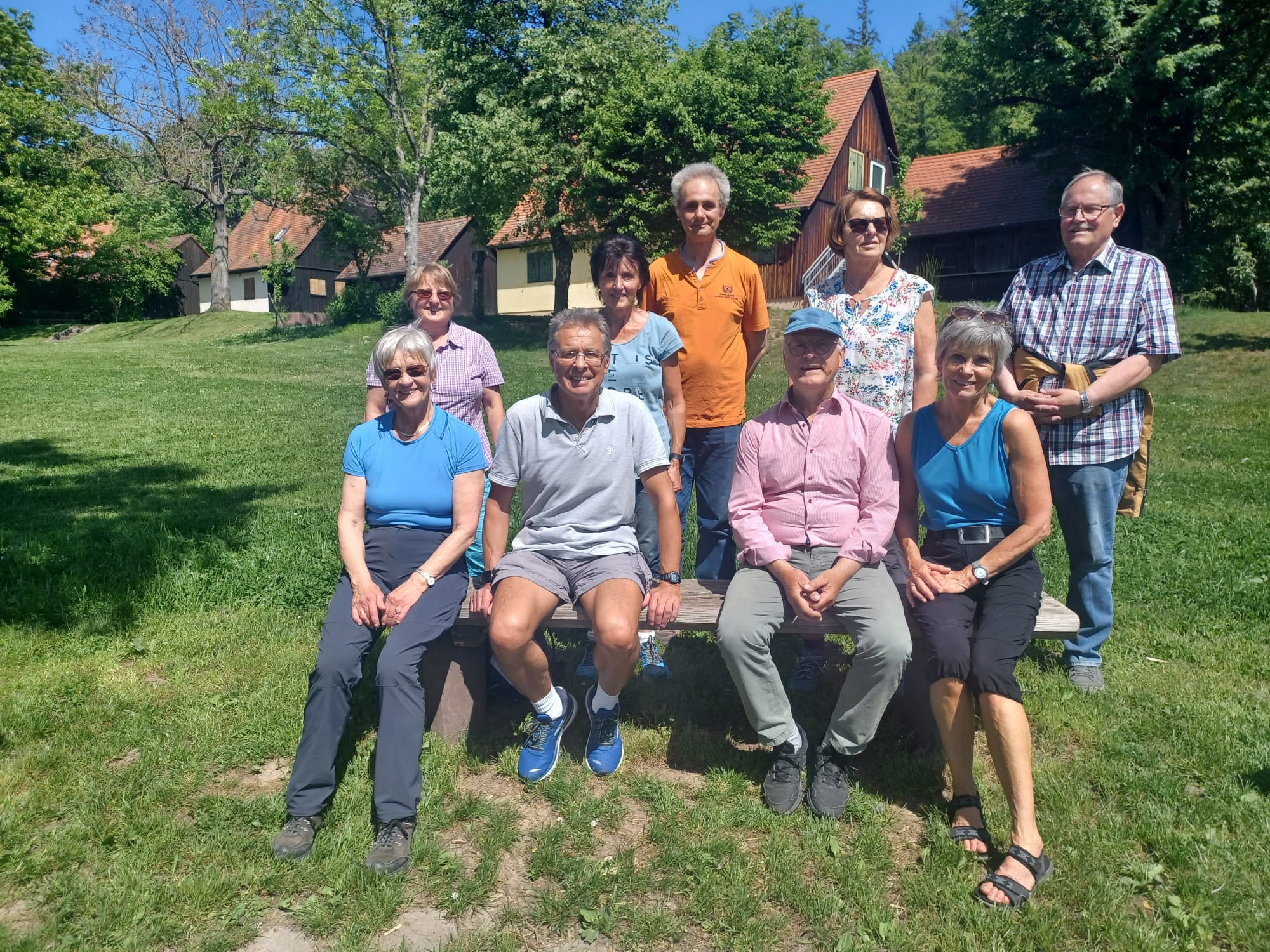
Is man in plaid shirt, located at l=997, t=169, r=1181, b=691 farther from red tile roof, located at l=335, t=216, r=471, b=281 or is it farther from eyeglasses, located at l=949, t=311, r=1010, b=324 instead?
red tile roof, located at l=335, t=216, r=471, b=281

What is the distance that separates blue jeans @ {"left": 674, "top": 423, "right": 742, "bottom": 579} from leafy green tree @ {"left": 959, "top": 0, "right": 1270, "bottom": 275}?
2181cm

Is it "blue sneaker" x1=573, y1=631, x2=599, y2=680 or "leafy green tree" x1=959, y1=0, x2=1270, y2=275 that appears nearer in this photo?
"blue sneaker" x1=573, y1=631, x2=599, y2=680

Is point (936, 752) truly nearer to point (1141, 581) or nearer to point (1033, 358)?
point (1033, 358)

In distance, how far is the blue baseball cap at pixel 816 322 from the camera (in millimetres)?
3688

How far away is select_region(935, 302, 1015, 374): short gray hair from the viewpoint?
346cm

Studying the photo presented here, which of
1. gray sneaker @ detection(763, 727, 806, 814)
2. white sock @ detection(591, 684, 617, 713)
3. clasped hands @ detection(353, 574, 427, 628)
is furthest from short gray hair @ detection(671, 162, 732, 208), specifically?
gray sneaker @ detection(763, 727, 806, 814)

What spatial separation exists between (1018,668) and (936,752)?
3.25 feet

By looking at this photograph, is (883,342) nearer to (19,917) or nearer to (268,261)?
(19,917)

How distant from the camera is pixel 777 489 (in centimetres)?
389

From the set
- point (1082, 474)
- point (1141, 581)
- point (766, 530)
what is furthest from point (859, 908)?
point (1141, 581)

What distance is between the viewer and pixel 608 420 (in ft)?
12.8

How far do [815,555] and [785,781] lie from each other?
906mm

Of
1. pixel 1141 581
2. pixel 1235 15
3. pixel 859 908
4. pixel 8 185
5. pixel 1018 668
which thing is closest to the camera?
pixel 859 908

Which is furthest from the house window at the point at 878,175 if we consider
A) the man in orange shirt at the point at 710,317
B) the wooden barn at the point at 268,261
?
the man in orange shirt at the point at 710,317
